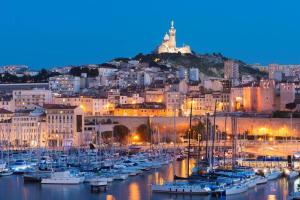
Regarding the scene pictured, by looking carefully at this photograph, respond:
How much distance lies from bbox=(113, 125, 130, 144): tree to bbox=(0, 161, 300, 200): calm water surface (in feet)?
49.7

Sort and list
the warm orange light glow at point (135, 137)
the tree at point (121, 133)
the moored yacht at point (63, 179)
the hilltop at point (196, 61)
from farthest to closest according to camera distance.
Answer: the hilltop at point (196, 61)
the warm orange light glow at point (135, 137)
the tree at point (121, 133)
the moored yacht at point (63, 179)

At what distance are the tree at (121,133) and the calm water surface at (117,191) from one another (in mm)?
15139

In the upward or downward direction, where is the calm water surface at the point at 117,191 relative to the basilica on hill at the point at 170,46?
downward

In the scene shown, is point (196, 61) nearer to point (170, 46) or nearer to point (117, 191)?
point (170, 46)

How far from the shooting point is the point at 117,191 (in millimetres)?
22859

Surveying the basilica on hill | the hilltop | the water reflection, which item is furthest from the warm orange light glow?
the basilica on hill

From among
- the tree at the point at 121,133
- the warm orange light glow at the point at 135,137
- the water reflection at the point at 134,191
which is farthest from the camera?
the warm orange light glow at the point at 135,137

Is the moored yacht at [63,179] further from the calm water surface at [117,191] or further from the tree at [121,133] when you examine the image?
the tree at [121,133]

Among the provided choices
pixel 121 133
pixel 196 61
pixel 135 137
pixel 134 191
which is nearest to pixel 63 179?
pixel 134 191

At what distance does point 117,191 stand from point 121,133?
18.9 meters

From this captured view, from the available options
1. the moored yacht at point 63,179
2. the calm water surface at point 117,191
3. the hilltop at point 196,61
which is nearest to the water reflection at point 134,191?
the calm water surface at point 117,191

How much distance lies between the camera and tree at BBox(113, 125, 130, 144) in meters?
40.9

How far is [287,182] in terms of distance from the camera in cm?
2428

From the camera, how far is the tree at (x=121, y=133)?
40934mm
